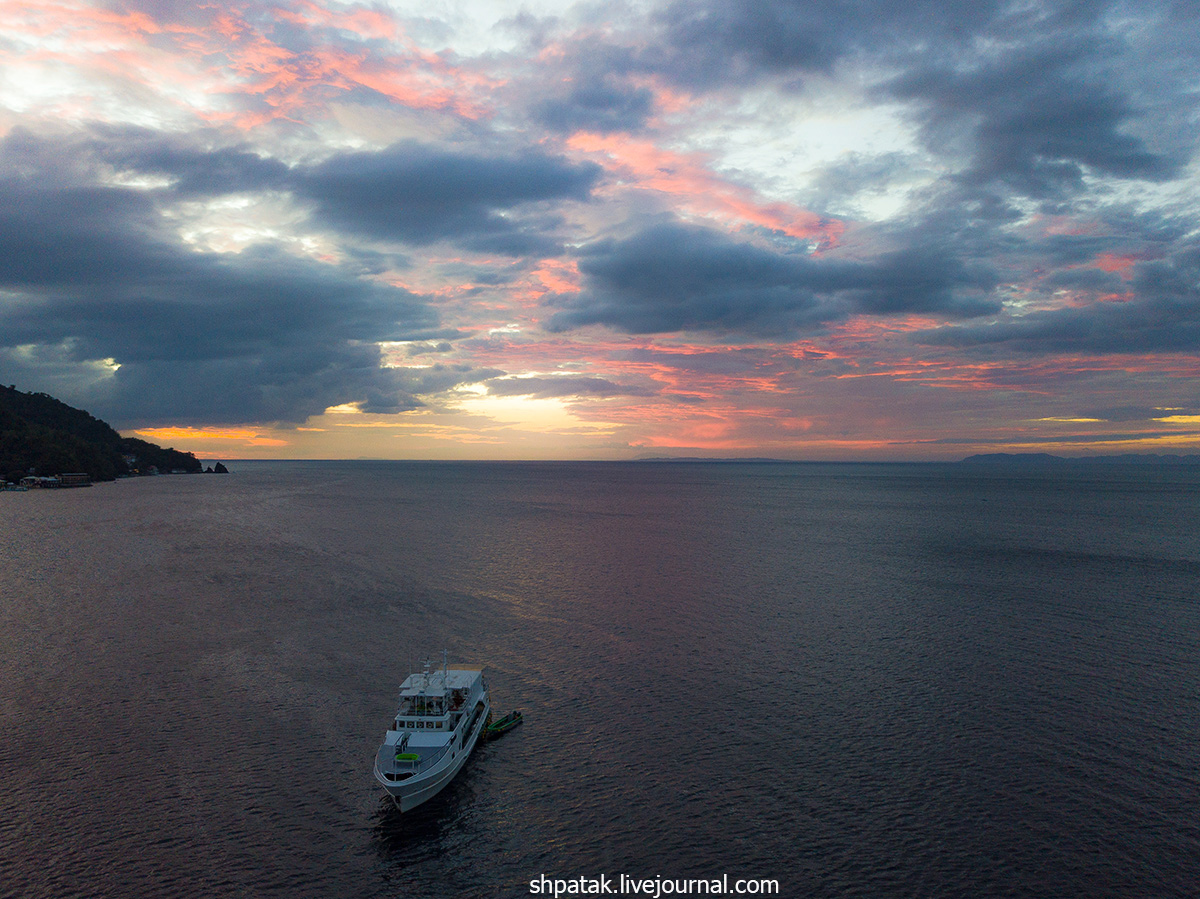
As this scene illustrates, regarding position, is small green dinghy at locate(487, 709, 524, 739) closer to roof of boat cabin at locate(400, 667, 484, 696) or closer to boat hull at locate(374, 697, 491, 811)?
roof of boat cabin at locate(400, 667, 484, 696)

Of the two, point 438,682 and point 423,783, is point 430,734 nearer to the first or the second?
point 423,783

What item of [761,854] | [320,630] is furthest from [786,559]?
[761,854]

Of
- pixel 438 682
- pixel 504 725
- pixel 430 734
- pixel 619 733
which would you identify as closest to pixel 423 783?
pixel 430 734

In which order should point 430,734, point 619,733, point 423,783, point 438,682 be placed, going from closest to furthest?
point 423,783 < point 430,734 < point 438,682 < point 619,733

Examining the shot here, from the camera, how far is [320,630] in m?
72.9

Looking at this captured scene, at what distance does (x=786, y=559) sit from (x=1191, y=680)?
6543 centimetres

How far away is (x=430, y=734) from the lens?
1681 inches

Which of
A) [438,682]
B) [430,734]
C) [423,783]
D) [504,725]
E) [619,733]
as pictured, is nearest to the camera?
[423,783]

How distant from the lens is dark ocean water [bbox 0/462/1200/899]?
1337 inches

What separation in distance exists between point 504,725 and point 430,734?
24.2 ft

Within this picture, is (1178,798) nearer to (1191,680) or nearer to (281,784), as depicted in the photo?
(1191,680)

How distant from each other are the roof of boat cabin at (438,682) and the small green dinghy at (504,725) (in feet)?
11.8

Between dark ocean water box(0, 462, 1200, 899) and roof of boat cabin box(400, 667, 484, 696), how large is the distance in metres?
5.13

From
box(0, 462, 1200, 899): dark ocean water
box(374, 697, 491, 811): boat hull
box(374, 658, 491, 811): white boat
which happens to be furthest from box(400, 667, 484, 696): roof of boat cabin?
box(0, 462, 1200, 899): dark ocean water
